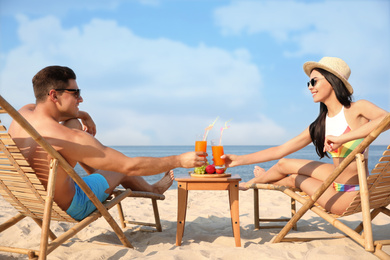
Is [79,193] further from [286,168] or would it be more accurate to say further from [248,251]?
[286,168]

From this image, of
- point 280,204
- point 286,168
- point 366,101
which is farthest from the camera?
point 280,204

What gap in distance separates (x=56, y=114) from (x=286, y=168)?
7.43 feet

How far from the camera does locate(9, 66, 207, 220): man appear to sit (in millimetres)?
2633

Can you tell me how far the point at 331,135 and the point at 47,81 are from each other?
7.50 feet

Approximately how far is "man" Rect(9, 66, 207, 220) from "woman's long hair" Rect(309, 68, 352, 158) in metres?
1.23

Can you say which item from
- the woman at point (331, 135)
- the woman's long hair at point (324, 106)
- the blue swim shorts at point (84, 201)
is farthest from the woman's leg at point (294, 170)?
the blue swim shorts at point (84, 201)

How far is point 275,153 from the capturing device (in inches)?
152

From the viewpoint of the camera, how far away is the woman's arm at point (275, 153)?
3.71 meters

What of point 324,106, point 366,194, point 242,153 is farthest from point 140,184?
point 242,153

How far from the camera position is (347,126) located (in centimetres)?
321

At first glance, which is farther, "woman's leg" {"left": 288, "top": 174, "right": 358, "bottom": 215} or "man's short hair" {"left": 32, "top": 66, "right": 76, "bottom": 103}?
"woman's leg" {"left": 288, "top": 174, "right": 358, "bottom": 215}

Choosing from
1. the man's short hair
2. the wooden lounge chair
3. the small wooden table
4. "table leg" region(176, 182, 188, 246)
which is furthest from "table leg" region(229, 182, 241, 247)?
the man's short hair

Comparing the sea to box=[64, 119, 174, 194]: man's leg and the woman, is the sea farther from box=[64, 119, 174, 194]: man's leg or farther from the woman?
the woman

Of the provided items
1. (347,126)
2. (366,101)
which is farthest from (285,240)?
(366,101)
